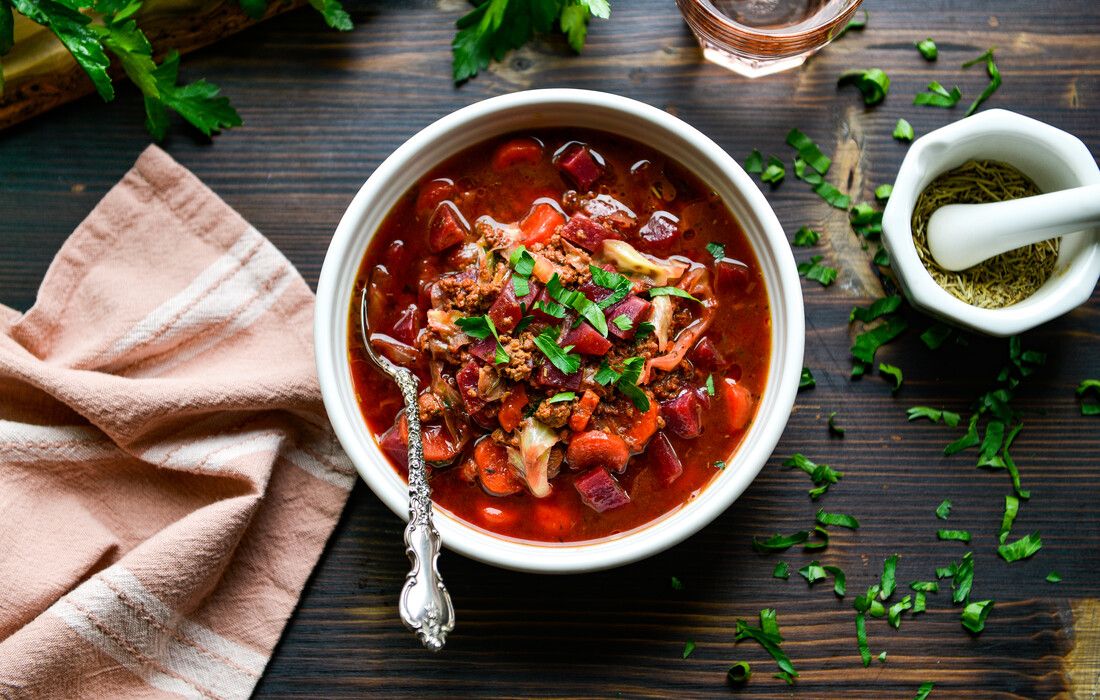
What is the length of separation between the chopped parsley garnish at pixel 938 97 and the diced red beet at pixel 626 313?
4.93 ft

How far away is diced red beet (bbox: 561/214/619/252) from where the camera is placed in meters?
2.66

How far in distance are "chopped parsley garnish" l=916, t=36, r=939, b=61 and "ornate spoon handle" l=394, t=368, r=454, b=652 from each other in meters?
2.31

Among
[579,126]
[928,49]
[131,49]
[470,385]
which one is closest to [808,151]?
[928,49]

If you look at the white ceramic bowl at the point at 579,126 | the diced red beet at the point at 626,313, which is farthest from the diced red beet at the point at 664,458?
the diced red beet at the point at 626,313

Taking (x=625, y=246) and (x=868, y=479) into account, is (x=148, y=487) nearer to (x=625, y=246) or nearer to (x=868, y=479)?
(x=625, y=246)

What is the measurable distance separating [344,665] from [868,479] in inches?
80.3

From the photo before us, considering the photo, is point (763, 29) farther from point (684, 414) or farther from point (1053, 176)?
point (684, 414)

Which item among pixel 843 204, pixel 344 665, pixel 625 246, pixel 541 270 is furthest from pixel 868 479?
pixel 344 665

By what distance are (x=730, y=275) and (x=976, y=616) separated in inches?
62.6

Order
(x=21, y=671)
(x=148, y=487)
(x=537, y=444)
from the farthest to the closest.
→ (x=148, y=487)
(x=21, y=671)
(x=537, y=444)

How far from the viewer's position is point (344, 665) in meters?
3.04

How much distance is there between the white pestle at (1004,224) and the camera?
263 cm

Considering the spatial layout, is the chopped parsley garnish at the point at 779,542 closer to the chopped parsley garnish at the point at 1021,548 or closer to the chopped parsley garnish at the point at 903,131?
the chopped parsley garnish at the point at 1021,548

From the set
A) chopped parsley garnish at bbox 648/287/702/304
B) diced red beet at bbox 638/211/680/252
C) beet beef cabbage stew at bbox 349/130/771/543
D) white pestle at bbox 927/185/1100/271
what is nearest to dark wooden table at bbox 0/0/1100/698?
white pestle at bbox 927/185/1100/271
